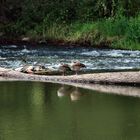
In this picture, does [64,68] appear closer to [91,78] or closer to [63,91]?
[91,78]

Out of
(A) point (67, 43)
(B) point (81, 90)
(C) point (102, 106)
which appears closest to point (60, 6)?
(A) point (67, 43)

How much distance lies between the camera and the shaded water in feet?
83.8

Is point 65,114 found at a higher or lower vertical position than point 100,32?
higher

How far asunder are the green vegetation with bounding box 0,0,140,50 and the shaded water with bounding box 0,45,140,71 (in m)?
1.60

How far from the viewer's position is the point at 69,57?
2870 cm

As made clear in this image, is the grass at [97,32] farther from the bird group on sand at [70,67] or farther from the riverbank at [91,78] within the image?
the riverbank at [91,78]

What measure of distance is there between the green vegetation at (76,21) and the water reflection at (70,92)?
13.2 metres

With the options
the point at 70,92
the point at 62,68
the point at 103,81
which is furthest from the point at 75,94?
the point at 62,68

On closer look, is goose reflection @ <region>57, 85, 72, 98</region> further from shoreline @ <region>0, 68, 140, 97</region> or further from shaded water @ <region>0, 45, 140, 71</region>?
shaded water @ <region>0, 45, 140, 71</region>

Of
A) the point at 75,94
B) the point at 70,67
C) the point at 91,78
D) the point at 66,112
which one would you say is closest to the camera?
the point at 66,112

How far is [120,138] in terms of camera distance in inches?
466

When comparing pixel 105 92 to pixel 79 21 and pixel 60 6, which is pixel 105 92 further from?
pixel 60 6

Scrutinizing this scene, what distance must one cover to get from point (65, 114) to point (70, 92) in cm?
380

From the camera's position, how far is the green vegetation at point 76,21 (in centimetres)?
3297
